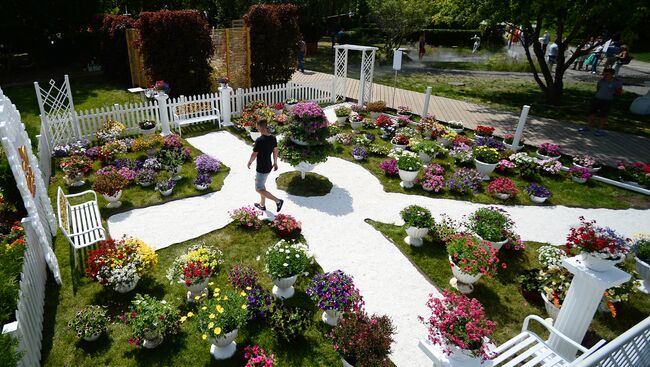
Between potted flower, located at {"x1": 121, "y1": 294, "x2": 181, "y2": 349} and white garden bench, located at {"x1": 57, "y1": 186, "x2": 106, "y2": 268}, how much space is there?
2.04m

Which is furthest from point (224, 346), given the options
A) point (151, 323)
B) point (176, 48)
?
point (176, 48)

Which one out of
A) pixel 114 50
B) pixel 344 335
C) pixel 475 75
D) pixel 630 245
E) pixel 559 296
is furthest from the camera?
pixel 475 75

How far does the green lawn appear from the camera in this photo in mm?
6222

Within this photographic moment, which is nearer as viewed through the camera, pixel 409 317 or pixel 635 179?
pixel 409 317

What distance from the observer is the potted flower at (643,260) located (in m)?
7.06

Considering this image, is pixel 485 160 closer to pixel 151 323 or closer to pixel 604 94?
pixel 604 94

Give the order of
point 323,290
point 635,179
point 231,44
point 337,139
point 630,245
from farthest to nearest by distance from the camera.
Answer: point 231,44 → point 337,139 → point 635,179 → point 630,245 → point 323,290

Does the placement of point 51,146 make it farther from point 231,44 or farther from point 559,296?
point 559,296

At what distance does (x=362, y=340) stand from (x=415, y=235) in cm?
348

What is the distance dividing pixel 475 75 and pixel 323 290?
78.0 ft

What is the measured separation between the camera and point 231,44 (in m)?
16.8

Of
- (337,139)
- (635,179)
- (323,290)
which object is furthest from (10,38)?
(635,179)

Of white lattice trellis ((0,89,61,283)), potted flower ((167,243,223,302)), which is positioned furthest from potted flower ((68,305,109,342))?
white lattice trellis ((0,89,61,283))

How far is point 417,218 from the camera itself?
25.5 feet
